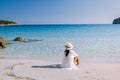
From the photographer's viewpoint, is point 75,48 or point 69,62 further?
point 75,48

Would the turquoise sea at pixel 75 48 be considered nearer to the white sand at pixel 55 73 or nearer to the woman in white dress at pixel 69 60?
the woman in white dress at pixel 69 60

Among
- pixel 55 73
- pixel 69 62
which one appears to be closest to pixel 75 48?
pixel 69 62

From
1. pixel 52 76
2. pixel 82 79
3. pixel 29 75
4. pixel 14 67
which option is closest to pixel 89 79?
pixel 82 79

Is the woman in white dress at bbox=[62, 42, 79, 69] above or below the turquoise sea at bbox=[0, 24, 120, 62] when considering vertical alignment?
above

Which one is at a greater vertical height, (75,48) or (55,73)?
(55,73)

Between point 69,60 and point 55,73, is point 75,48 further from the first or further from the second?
point 55,73

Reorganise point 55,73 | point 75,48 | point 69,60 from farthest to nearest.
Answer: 1. point 75,48
2. point 69,60
3. point 55,73

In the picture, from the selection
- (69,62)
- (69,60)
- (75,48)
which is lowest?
(75,48)

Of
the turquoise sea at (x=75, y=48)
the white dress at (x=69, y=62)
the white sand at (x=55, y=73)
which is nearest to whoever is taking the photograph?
the white sand at (x=55, y=73)

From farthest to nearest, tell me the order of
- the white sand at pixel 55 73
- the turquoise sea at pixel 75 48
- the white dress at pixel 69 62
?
the turquoise sea at pixel 75 48 < the white dress at pixel 69 62 < the white sand at pixel 55 73

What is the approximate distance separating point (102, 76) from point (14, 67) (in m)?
4.88

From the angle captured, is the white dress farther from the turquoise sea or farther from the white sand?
the turquoise sea

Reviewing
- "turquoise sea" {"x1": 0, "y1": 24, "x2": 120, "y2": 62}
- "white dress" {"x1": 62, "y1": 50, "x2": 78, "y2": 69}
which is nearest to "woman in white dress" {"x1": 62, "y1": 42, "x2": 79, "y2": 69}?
"white dress" {"x1": 62, "y1": 50, "x2": 78, "y2": 69}

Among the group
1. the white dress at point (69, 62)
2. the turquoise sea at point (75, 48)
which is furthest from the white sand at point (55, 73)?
the turquoise sea at point (75, 48)
